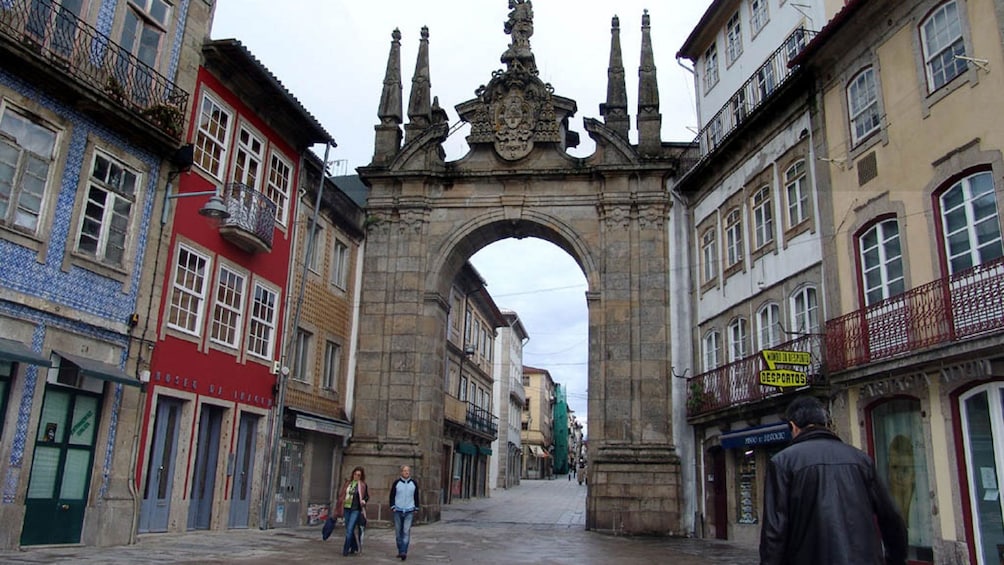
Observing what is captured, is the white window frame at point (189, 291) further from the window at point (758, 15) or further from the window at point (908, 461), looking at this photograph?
the window at point (758, 15)

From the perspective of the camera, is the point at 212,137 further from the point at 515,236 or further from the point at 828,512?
the point at 828,512

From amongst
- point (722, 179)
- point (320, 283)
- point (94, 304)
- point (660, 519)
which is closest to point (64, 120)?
point (94, 304)

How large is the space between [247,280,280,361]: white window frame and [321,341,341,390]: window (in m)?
3.08

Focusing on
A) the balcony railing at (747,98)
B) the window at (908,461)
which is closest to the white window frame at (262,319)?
the balcony railing at (747,98)

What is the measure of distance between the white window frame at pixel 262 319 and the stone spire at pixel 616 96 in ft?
34.6

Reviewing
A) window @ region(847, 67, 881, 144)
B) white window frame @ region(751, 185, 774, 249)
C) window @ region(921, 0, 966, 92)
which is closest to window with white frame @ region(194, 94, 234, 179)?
white window frame @ region(751, 185, 774, 249)

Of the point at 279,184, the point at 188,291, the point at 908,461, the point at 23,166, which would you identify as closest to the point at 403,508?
the point at 188,291

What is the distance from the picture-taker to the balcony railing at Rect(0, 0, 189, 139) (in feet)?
36.1

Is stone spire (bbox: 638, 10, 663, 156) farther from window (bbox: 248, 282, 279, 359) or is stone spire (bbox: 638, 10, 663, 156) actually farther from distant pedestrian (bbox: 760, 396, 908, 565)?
distant pedestrian (bbox: 760, 396, 908, 565)

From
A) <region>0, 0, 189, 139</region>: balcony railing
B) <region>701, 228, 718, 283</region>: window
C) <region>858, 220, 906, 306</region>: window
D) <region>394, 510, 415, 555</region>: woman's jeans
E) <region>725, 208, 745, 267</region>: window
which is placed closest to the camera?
<region>0, 0, 189, 139</region>: balcony railing

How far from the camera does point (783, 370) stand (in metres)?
13.4

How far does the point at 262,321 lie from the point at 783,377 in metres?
10.7

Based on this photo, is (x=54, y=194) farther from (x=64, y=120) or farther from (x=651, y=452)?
(x=651, y=452)

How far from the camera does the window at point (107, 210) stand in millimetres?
12336
